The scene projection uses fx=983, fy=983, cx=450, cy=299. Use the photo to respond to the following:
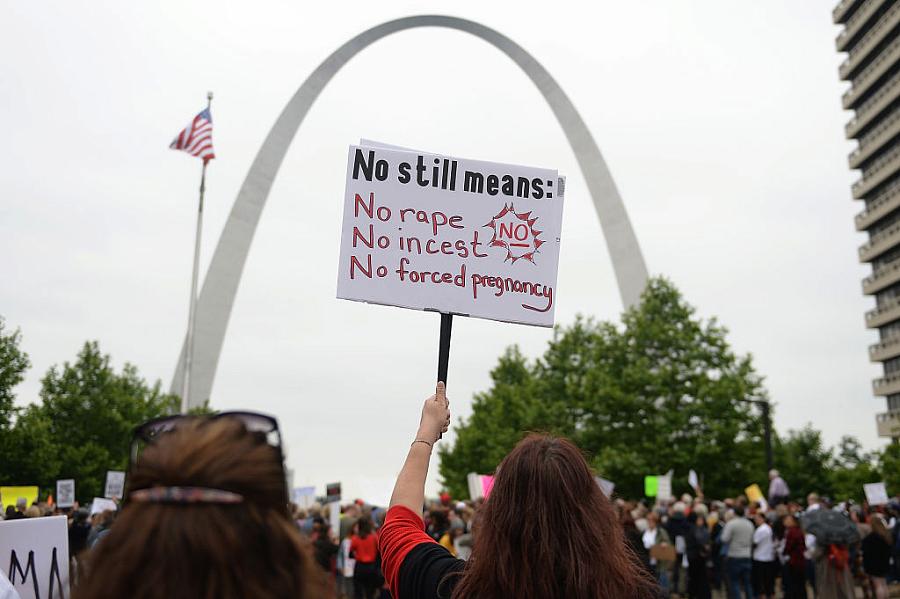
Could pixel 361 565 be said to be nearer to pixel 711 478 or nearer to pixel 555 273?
pixel 555 273

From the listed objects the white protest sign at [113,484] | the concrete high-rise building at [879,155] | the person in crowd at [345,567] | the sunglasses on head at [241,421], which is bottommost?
the person in crowd at [345,567]

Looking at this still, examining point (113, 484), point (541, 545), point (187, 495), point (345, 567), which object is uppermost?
point (113, 484)

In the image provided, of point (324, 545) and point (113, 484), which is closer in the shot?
point (324, 545)

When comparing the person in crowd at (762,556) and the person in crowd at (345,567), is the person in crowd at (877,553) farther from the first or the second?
the person in crowd at (345,567)

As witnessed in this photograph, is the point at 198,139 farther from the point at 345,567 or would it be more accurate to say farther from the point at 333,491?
the point at 345,567

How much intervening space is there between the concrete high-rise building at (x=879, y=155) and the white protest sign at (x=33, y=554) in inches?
3369

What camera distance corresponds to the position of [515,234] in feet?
15.6

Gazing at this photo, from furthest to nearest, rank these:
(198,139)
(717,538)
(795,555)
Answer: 1. (198,139)
2. (717,538)
3. (795,555)

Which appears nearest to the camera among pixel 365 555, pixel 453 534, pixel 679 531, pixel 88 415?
pixel 453 534

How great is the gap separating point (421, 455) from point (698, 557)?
17.4m

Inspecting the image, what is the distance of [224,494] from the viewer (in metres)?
1.55

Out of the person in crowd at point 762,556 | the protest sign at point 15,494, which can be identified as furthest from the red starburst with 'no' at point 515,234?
the protest sign at point 15,494

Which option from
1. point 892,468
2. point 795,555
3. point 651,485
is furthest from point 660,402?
point 795,555

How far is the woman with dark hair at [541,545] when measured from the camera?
8.73 ft
